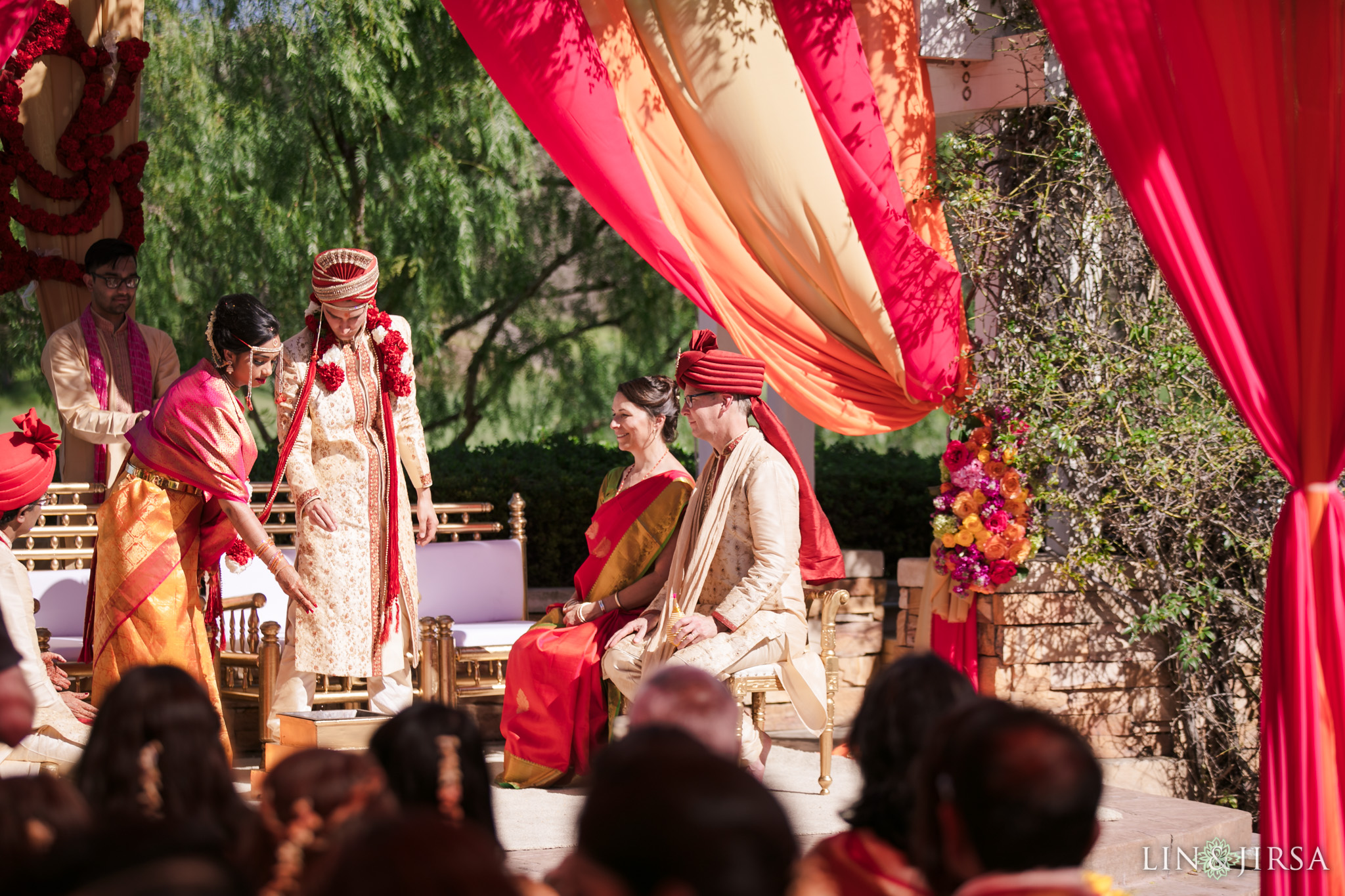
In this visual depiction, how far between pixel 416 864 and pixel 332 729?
311 centimetres

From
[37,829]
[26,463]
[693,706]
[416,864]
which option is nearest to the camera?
[416,864]

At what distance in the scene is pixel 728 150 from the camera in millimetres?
5152

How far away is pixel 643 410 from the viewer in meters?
4.92

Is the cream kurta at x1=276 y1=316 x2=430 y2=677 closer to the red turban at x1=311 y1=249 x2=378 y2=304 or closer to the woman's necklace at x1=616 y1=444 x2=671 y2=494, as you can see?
the red turban at x1=311 y1=249 x2=378 y2=304

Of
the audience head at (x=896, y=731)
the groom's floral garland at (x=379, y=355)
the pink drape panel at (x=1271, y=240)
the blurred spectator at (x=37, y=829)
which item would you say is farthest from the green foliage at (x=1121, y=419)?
the blurred spectator at (x=37, y=829)

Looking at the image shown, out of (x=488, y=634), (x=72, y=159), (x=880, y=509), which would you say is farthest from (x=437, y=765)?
(x=880, y=509)

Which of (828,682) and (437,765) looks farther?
(828,682)

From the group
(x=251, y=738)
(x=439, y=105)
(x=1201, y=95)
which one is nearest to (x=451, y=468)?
(x=439, y=105)

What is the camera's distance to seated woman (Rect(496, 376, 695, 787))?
4.79 meters

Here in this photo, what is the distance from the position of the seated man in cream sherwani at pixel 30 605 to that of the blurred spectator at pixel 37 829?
2.03 metres

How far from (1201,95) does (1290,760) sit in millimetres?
1854

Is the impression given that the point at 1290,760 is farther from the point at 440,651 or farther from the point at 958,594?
the point at 440,651

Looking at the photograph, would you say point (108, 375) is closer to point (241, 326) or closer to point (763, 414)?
point (241, 326)

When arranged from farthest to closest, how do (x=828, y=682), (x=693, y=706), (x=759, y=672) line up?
(x=828, y=682) < (x=759, y=672) < (x=693, y=706)
